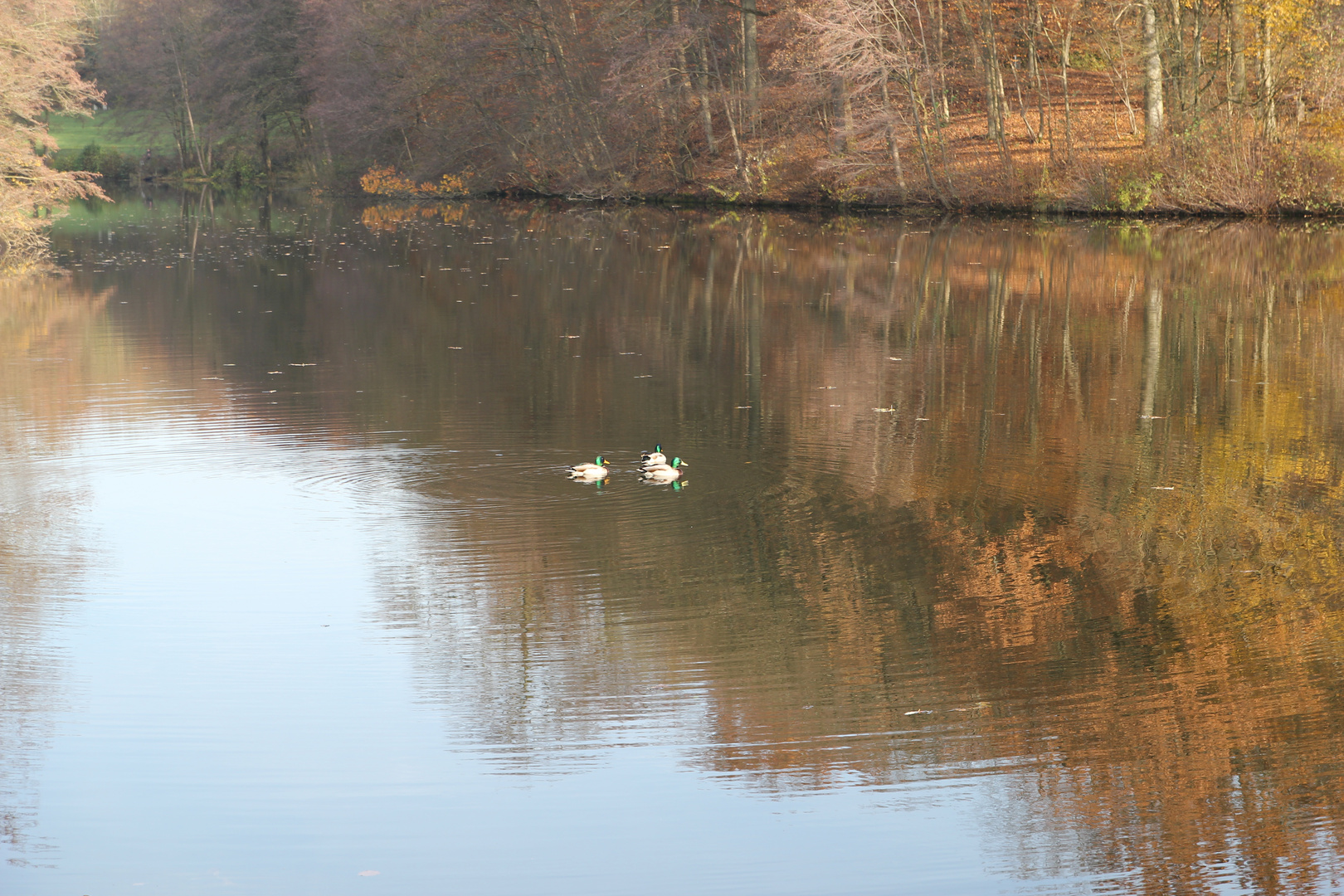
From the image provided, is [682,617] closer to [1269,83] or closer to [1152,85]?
[1269,83]

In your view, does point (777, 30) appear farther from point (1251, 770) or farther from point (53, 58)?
point (1251, 770)

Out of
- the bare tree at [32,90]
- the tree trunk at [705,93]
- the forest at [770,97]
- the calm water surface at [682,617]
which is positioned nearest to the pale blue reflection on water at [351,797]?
the calm water surface at [682,617]

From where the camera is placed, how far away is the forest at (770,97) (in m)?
33.7

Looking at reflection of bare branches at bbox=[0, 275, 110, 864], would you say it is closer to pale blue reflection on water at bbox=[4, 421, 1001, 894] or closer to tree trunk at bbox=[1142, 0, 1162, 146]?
pale blue reflection on water at bbox=[4, 421, 1001, 894]

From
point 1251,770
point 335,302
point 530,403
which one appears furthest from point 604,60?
point 1251,770

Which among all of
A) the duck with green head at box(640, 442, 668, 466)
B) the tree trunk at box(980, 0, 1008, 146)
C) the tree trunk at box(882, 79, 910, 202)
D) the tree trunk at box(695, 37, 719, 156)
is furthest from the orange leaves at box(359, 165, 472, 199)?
the duck with green head at box(640, 442, 668, 466)

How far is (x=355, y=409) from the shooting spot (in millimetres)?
13477

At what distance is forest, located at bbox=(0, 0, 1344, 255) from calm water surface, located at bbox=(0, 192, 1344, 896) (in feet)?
59.3

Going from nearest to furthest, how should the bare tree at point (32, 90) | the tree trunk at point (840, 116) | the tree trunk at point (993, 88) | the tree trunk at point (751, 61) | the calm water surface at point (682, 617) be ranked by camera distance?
the calm water surface at point (682, 617) → the bare tree at point (32, 90) → the tree trunk at point (993, 88) → the tree trunk at point (840, 116) → the tree trunk at point (751, 61)

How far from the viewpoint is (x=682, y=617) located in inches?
302

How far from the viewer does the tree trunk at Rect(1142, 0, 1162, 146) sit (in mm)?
35125

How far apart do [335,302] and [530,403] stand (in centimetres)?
1031

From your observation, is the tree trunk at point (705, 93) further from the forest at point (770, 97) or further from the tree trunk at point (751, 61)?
the tree trunk at point (751, 61)

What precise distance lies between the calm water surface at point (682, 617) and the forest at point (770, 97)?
18088mm
